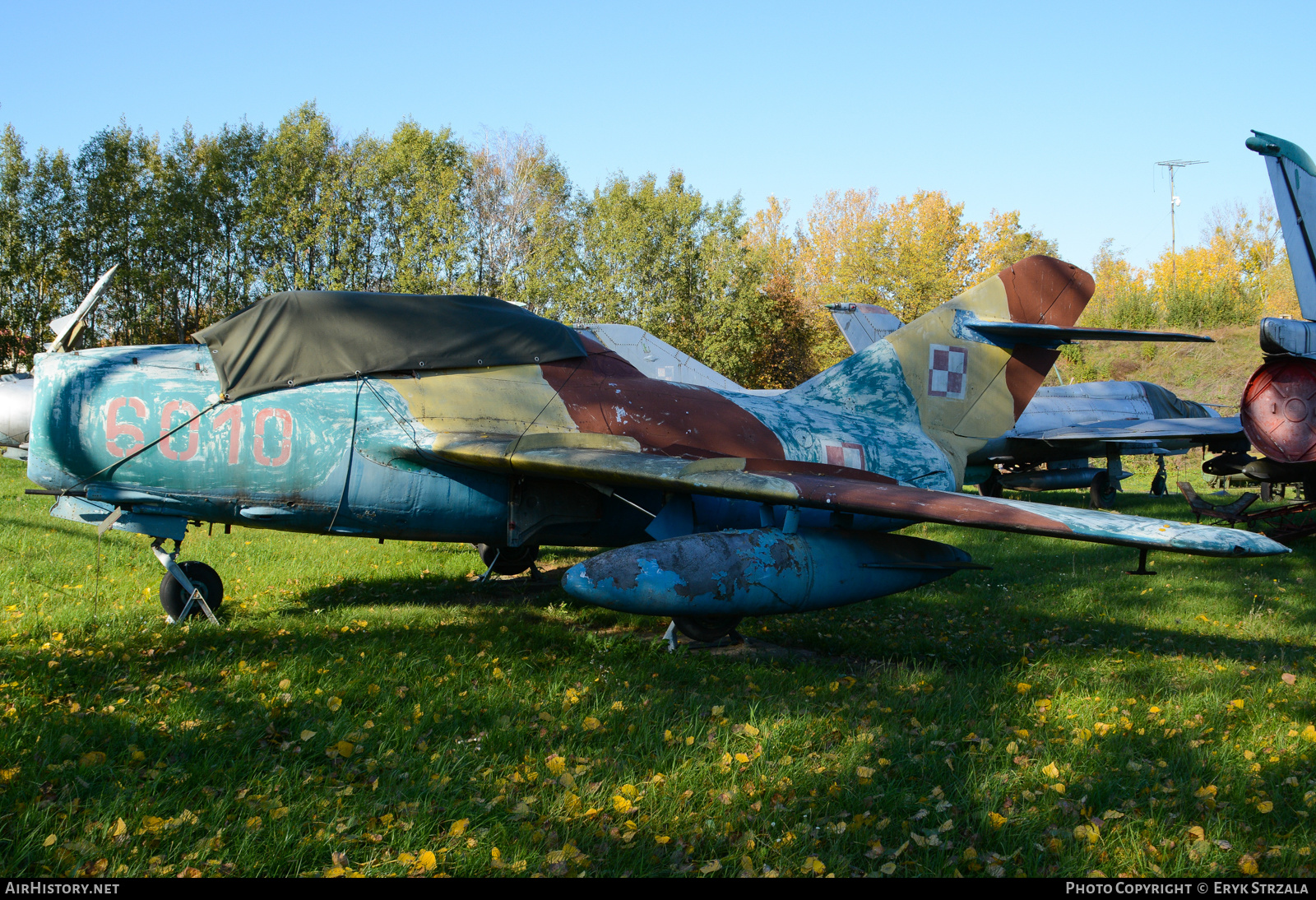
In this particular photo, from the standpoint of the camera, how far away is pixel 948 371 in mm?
9641

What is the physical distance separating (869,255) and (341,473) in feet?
159

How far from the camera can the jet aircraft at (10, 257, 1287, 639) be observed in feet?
19.4

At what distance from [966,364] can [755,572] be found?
5223mm

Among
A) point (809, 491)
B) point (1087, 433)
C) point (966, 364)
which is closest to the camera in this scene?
point (809, 491)

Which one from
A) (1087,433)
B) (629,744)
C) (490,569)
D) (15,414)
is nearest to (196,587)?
(15,414)

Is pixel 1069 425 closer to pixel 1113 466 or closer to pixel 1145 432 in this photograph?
pixel 1113 466

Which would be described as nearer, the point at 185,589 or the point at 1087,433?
the point at 185,589

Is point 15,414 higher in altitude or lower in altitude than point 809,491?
higher

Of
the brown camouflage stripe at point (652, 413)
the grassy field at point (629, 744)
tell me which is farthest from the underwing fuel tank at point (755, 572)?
the brown camouflage stripe at point (652, 413)

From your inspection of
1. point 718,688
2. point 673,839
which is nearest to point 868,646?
point 718,688

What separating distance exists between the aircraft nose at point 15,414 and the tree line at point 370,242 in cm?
1982

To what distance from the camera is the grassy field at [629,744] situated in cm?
330

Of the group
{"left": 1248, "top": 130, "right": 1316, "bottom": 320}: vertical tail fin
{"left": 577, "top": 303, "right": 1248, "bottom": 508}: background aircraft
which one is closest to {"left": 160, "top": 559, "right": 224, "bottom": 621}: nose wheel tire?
{"left": 577, "top": 303, "right": 1248, "bottom": 508}: background aircraft

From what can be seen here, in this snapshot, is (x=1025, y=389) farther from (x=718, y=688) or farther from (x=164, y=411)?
(x=164, y=411)
